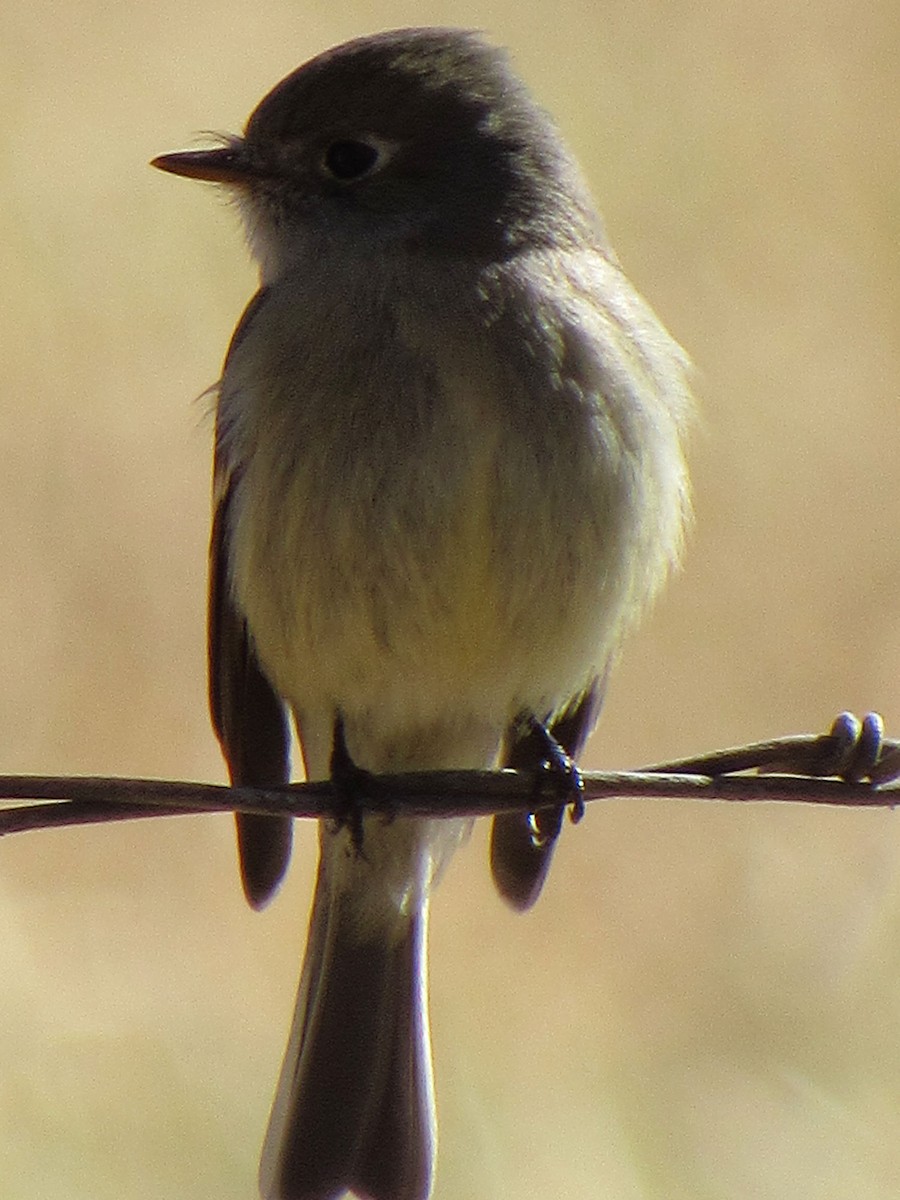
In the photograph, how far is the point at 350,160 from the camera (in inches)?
141

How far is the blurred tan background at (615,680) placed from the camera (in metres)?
4.69

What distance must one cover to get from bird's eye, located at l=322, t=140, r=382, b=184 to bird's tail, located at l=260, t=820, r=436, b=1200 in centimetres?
106

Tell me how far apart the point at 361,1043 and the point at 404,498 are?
930mm

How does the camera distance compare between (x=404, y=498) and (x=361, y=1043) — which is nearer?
(x=404, y=498)

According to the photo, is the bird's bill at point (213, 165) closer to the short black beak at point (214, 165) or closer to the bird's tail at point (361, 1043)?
the short black beak at point (214, 165)

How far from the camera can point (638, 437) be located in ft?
10.9

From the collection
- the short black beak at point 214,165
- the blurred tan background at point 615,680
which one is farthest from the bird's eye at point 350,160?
the blurred tan background at point 615,680

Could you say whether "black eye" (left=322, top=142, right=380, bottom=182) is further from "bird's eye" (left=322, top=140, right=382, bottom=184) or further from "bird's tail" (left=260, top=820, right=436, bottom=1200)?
"bird's tail" (left=260, top=820, right=436, bottom=1200)

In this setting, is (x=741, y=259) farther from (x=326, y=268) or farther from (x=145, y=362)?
(x=326, y=268)

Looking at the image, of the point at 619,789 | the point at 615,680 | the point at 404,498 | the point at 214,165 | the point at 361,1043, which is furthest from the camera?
the point at 615,680

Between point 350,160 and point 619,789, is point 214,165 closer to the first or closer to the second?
point 350,160

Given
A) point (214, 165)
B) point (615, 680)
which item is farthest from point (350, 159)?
point (615, 680)

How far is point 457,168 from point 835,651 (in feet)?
6.00

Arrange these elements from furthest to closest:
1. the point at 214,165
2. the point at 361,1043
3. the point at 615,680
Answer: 1. the point at 615,680
2. the point at 214,165
3. the point at 361,1043
